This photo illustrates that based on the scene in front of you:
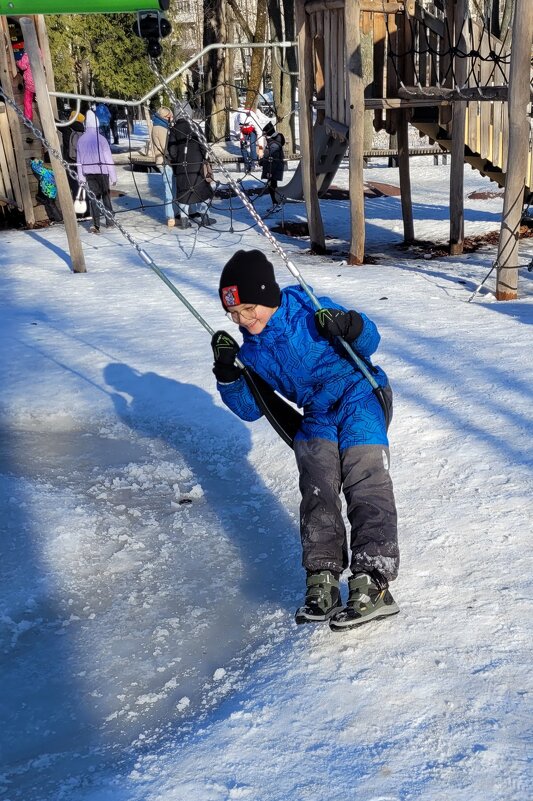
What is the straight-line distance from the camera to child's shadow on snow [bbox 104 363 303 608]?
3.65 meters

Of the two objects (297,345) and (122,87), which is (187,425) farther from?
(122,87)

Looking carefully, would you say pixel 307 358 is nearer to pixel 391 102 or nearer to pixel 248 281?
pixel 248 281

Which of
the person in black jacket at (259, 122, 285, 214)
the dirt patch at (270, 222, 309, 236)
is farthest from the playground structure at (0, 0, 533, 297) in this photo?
the person in black jacket at (259, 122, 285, 214)

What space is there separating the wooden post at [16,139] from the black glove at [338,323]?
11153mm

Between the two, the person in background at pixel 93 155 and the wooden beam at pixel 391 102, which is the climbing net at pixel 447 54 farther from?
the person in background at pixel 93 155

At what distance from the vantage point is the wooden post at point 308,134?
10320 mm

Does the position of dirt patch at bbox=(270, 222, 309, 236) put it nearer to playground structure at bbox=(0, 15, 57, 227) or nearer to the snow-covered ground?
playground structure at bbox=(0, 15, 57, 227)

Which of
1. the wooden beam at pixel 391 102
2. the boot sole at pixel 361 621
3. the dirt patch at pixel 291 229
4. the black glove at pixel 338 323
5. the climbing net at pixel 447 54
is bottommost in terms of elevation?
the dirt patch at pixel 291 229

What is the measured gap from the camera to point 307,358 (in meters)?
3.17

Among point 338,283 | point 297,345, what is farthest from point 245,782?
point 338,283

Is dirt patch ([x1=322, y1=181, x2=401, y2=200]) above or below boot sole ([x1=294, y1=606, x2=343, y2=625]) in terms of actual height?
below

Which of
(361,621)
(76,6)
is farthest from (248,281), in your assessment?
(76,6)

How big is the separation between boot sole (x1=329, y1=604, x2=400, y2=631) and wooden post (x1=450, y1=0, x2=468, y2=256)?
25.1 ft

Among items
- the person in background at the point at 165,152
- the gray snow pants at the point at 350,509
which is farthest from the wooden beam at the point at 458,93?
the gray snow pants at the point at 350,509
